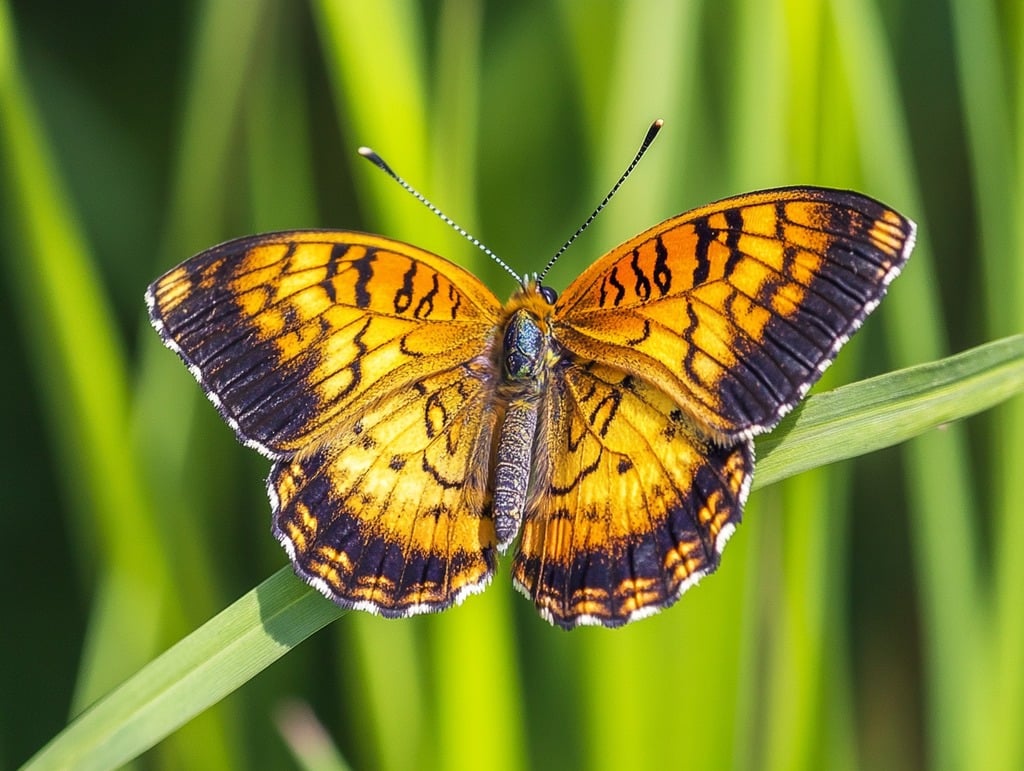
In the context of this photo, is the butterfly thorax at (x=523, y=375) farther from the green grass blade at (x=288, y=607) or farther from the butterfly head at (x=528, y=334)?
the green grass blade at (x=288, y=607)

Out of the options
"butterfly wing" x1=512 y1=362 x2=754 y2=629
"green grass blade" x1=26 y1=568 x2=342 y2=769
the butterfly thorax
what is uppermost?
the butterfly thorax

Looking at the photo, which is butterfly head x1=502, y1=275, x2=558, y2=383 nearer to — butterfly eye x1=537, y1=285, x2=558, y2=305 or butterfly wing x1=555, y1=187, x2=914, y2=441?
butterfly eye x1=537, y1=285, x2=558, y2=305

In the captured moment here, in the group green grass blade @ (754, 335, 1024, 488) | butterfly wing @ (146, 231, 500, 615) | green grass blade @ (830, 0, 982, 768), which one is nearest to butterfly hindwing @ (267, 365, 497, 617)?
butterfly wing @ (146, 231, 500, 615)

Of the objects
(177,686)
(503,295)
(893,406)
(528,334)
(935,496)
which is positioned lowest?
A: (177,686)

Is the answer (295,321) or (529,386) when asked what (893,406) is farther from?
(295,321)

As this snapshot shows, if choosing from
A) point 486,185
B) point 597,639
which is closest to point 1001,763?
point 597,639

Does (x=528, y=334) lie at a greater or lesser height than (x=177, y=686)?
greater

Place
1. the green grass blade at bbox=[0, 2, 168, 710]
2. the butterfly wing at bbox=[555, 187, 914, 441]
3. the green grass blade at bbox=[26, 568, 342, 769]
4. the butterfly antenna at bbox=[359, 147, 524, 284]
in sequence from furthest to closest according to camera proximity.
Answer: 1. the green grass blade at bbox=[0, 2, 168, 710]
2. the butterfly antenna at bbox=[359, 147, 524, 284]
3. the butterfly wing at bbox=[555, 187, 914, 441]
4. the green grass blade at bbox=[26, 568, 342, 769]

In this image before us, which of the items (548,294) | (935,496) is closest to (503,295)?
(548,294)
